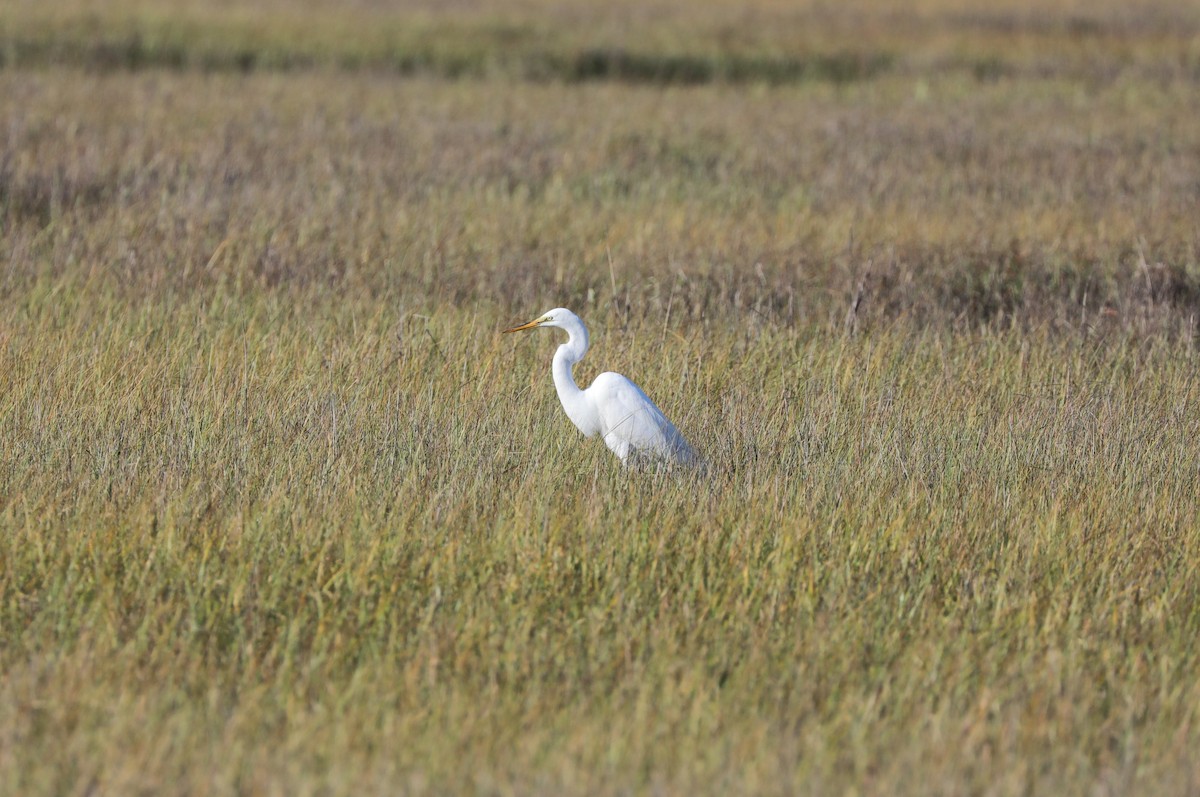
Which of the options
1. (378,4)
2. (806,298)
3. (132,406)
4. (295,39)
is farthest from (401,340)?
(378,4)

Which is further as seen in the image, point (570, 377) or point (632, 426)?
point (570, 377)

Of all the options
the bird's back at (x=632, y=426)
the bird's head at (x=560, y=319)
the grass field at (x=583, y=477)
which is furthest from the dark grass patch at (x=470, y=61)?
the bird's back at (x=632, y=426)

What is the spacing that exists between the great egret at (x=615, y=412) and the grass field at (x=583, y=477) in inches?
4.1

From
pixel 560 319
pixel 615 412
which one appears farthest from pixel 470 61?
pixel 615 412

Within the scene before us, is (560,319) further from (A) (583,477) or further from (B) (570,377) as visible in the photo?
→ (A) (583,477)

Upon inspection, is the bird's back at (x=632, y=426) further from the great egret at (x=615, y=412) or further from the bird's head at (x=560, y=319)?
the bird's head at (x=560, y=319)

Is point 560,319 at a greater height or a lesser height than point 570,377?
greater

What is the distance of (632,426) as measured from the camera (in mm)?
4270

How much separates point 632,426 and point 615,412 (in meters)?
0.09

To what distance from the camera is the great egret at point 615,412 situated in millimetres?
4266

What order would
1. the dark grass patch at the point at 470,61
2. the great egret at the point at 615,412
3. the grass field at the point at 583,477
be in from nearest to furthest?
the grass field at the point at 583,477 → the great egret at the point at 615,412 → the dark grass patch at the point at 470,61

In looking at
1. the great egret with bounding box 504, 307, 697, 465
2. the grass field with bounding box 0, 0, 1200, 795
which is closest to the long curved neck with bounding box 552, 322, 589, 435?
the great egret with bounding box 504, 307, 697, 465

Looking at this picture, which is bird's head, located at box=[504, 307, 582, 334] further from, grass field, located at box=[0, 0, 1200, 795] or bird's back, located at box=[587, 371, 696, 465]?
grass field, located at box=[0, 0, 1200, 795]

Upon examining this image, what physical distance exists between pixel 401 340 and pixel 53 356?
124 cm
